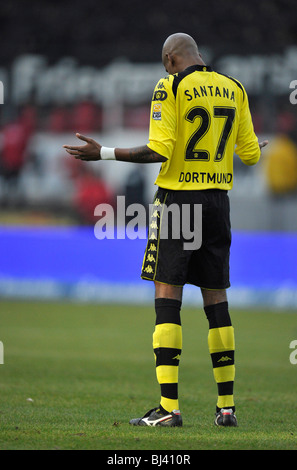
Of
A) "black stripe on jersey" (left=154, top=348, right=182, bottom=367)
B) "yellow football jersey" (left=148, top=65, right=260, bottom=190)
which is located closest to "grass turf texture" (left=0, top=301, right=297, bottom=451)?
"black stripe on jersey" (left=154, top=348, right=182, bottom=367)

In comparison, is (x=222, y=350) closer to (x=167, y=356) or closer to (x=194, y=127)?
(x=167, y=356)

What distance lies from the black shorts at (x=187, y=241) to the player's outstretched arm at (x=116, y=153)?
292 mm

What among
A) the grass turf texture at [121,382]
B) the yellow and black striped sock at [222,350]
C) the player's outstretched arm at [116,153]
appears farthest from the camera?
the yellow and black striped sock at [222,350]

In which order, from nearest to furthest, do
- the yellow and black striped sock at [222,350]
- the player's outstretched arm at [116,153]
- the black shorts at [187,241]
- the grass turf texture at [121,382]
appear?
the grass turf texture at [121,382] < the player's outstretched arm at [116,153] < the black shorts at [187,241] < the yellow and black striped sock at [222,350]

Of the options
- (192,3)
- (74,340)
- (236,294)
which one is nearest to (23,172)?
(192,3)

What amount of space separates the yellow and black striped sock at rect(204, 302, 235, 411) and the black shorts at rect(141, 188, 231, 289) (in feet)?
0.55

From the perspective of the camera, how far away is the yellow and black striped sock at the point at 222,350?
4.76 metres

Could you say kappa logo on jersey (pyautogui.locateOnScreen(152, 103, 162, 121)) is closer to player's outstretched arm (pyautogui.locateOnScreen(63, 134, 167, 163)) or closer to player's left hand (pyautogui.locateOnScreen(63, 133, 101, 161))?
player's outstretched arm (pyautogui.locateOnScreen(63, 134, 167, 163))

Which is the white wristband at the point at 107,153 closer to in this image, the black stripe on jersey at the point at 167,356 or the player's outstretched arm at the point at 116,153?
the player's outstretched arm at the point at 116,153

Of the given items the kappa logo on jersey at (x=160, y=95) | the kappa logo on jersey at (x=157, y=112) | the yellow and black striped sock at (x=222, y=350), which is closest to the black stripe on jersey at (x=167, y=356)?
the yellow and black striped sock at (x=222, y=350)

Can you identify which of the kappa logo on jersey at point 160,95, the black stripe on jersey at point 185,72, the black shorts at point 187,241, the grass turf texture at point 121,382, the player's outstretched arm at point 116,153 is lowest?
the grass turf texture at point 121,382

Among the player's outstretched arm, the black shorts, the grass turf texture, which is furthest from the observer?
the black shorts

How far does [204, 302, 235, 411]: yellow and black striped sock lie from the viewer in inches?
187

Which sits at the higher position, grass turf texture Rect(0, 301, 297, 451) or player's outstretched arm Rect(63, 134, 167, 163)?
player's outstretched arm Rect(63, 134, 167, 163)
